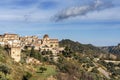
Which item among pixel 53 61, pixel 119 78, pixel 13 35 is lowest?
pixel 119 78

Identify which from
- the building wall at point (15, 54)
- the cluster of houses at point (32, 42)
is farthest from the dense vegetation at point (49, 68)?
the cluster of houses at point (32, 42)

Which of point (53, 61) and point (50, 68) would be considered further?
point (53, 61)

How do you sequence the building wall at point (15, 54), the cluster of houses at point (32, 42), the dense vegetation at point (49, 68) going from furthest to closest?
the cluster of houses at point (32, 42), the building wall at point (15, 54), the dense vegetation at point (49, 68)

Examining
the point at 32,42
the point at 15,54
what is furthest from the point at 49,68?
the point at 32,42

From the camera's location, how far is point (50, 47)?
10806 cm

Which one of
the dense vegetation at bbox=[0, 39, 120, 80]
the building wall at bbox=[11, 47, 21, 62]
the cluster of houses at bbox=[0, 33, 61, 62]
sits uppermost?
the cluster of houses at bbox=[0, 33, 61, 62]

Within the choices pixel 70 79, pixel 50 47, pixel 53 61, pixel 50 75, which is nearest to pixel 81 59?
pixel 50 47

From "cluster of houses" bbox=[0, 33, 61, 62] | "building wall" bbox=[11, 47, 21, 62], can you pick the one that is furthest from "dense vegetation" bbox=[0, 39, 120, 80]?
"cluster of houses" bbox=[0, 33, 61, 62]

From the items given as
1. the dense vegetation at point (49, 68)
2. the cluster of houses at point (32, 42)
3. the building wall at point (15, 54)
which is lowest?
the dense vegetation at point (49, 68)

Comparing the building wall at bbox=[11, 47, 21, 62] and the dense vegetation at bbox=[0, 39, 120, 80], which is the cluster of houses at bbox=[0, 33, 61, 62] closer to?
the dense vegetation at bbox=[0, 39, 120, 80]

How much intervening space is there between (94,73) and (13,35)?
86.8ft

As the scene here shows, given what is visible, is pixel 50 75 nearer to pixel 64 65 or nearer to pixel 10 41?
pixel 64 65

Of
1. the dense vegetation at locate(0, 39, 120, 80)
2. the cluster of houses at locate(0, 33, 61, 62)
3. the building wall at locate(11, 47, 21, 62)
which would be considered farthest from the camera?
the cluster of houses at locate(0, 33, 61, 62)

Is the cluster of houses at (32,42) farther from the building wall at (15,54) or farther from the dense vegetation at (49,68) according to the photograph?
the building wall at (15,54)
